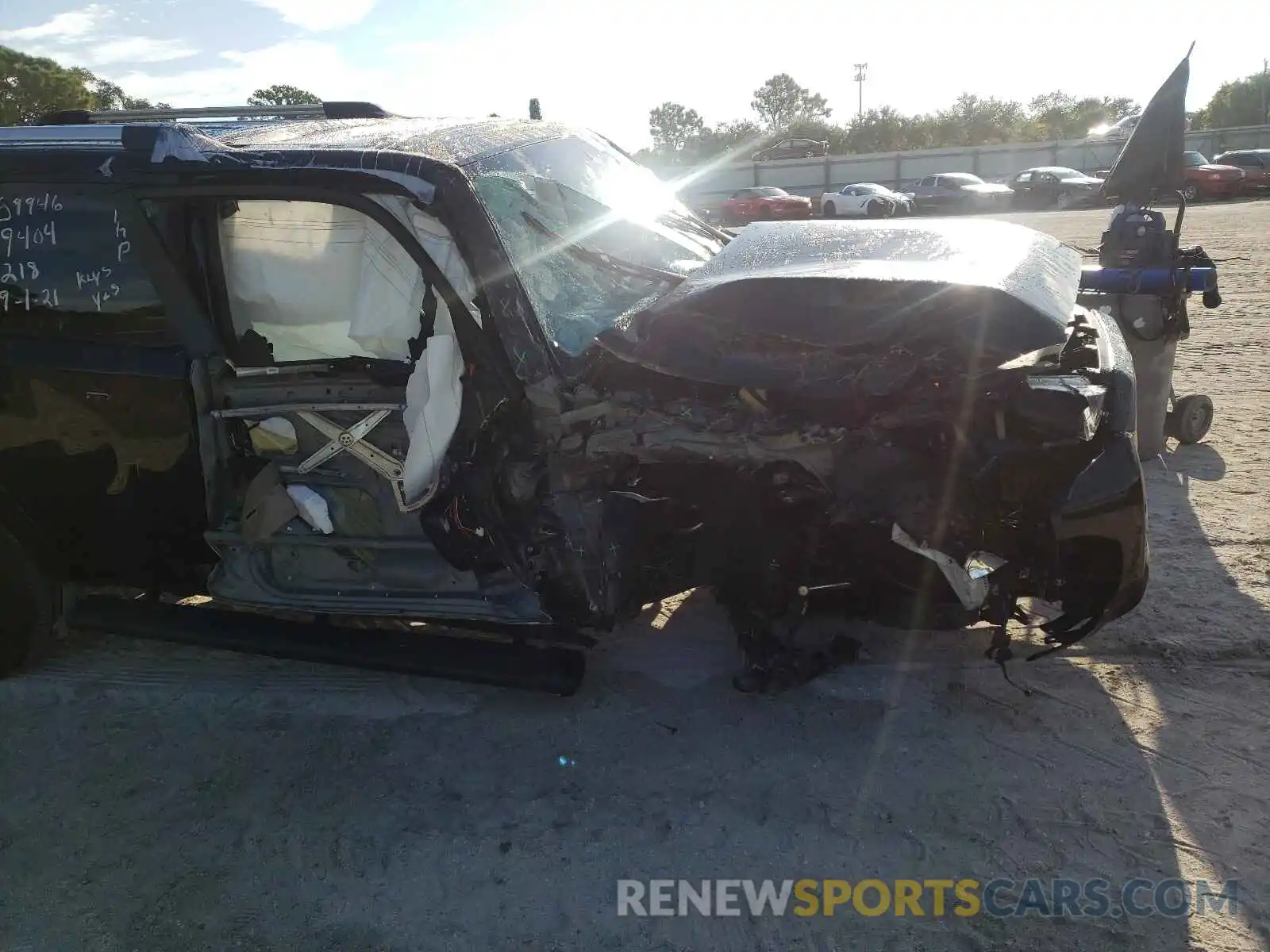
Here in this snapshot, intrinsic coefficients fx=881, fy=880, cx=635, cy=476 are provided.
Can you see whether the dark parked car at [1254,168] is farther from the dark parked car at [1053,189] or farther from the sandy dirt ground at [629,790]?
the sandy dirt ground at [629,790]

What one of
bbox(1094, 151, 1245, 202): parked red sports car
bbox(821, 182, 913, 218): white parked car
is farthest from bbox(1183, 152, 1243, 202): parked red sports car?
bbox(821, 182, 913, 218): white parked car

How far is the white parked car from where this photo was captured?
26.3m

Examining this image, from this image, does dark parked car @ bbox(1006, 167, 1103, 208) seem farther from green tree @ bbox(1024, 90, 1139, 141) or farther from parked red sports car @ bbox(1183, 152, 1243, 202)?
green tree @ bbox(1024, 90, 1139, 141)

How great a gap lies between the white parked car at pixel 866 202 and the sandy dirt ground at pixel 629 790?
80.1 ft

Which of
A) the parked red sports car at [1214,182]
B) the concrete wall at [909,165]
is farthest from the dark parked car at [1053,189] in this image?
the concrete wall at [909,165]

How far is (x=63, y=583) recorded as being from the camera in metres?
3.44

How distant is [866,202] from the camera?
86.8ft

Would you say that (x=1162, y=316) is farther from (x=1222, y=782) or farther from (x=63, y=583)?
(x=63, y=583)

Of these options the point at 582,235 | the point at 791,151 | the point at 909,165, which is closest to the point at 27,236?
the point at 582,235

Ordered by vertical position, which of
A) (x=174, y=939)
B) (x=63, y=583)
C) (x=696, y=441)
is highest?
(x=696, y=441)

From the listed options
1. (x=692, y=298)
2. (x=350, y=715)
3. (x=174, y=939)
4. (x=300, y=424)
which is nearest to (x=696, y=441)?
(x=692, y=298)

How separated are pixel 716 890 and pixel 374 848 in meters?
1.01

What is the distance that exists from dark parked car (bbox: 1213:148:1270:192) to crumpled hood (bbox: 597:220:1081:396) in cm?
2709

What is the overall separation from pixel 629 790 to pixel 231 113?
142 inches
